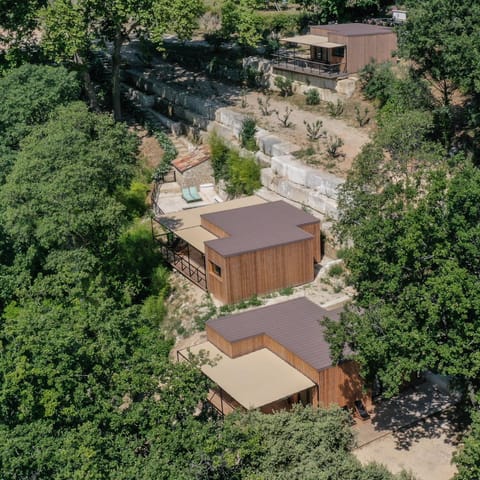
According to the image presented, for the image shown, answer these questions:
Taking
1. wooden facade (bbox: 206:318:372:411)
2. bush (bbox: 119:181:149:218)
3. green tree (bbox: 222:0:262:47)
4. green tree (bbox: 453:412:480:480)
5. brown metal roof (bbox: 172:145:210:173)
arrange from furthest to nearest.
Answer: green tree (bbox: 222:0:262:47) < brown metal roof (bbox: 172:145:210:173) < bush (bbox: 119:181:149:218) < wooden facade (bbox: 206:318:372:411) < green tree (bbox: 453:412:480:480)

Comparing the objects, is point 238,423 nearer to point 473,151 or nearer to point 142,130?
point 473,151

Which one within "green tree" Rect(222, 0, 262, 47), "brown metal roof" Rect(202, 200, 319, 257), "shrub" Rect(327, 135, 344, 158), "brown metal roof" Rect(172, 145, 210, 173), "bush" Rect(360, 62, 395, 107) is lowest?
"brown metal roof" Rect(202, 200, 319, 257)

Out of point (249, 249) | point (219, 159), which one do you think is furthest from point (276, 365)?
point (219, 159)

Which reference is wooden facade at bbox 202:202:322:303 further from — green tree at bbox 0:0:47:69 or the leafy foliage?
green tree at bbox 0:0:47:69

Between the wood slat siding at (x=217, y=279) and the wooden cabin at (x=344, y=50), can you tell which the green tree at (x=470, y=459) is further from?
the wooden cabin at (x=344, y=50)

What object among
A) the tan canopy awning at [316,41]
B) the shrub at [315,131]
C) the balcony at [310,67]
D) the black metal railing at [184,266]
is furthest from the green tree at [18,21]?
the shrub at [315,131]

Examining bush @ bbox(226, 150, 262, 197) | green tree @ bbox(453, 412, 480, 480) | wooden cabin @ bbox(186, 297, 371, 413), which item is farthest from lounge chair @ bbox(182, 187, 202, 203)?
green tree @ bbox(453, 412, 480, 480)

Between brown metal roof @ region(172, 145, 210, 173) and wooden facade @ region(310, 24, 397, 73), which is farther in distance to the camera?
wooden facade @ region(310, 24, 397, 73)
